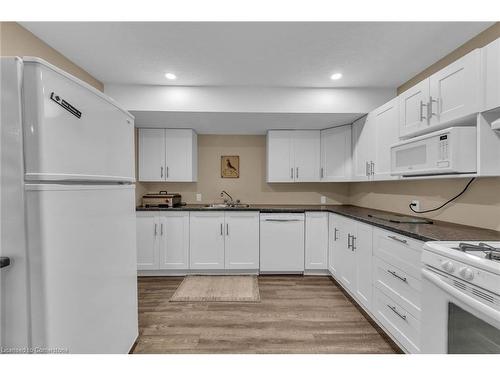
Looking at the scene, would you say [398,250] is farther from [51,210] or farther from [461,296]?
[51,210]

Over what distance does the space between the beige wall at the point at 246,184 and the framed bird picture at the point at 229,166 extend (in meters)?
0.06

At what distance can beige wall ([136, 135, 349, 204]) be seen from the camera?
12.4 ft

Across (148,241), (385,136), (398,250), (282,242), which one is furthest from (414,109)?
(148,241)

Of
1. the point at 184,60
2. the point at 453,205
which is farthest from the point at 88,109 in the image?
the point at 453,205

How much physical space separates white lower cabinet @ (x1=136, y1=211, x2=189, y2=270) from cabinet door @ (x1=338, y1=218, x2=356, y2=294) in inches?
78.5

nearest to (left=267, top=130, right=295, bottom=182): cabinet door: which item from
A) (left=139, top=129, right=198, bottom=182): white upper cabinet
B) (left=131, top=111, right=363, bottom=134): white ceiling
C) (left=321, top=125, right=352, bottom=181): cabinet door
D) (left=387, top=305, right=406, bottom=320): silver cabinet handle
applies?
(left=131, top=111, right=363, bottom=134): white ceiling

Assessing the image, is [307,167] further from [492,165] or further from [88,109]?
[88,109]

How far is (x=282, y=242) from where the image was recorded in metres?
3.16

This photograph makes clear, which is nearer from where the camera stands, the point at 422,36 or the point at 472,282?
the point at 472,282

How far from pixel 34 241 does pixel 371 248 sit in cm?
228

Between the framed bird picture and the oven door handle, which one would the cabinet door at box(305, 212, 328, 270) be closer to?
the framed bird picture

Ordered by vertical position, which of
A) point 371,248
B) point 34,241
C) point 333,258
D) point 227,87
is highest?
point 227,87

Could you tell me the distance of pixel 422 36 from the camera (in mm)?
1870

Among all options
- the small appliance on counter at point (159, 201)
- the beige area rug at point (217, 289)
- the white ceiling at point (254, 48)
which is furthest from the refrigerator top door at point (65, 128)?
the small appliance on counter at point (159, 201)
